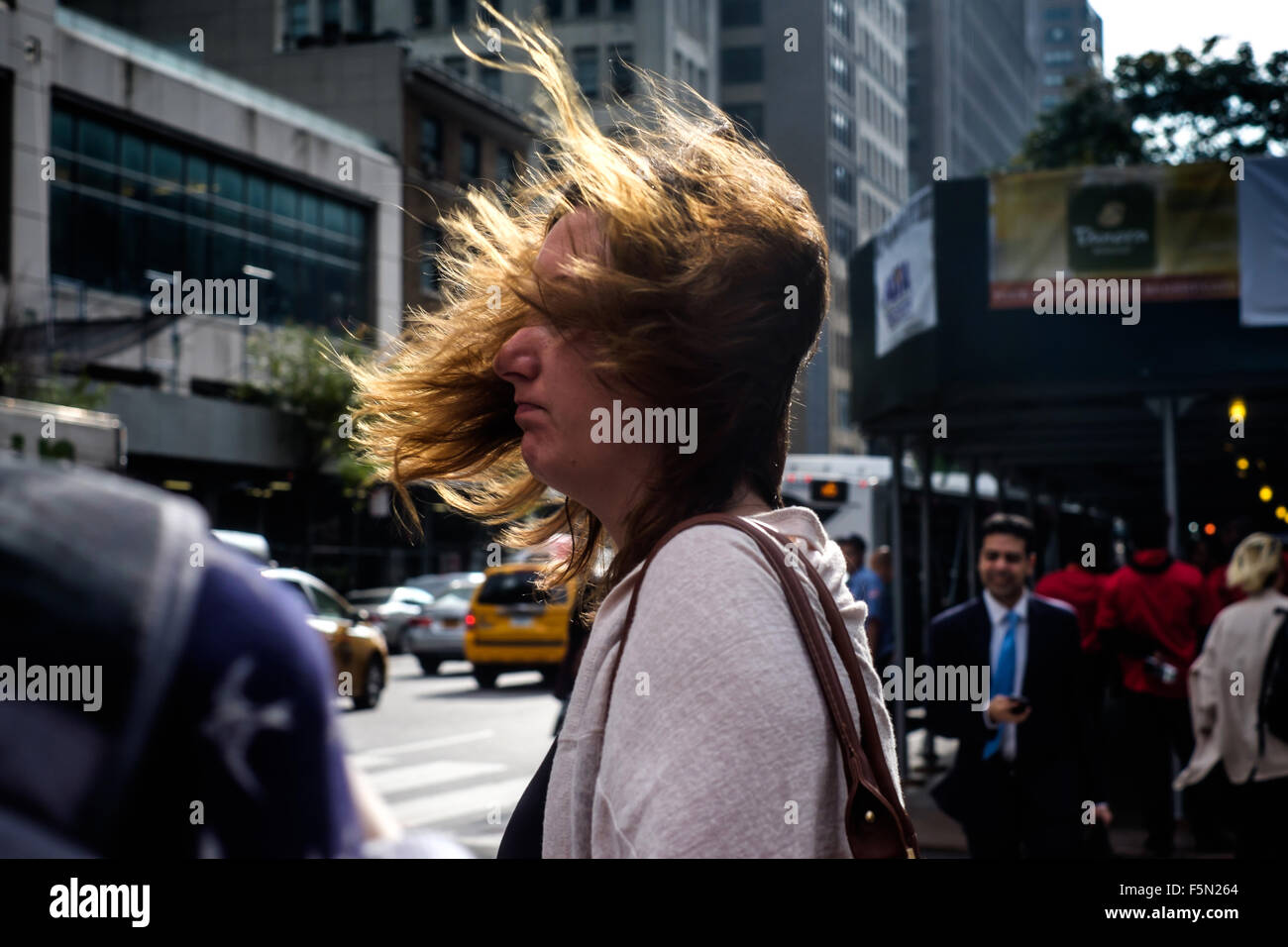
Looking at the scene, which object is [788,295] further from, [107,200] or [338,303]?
[338,303]

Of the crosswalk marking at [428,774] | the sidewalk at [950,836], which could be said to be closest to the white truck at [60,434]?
the crosswalk marking at [428,774]

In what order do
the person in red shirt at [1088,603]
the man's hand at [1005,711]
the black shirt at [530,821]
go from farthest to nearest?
the person in red shirt at [1088,603] → the man's hand at [1005,711] → the black shirt at [530,821]

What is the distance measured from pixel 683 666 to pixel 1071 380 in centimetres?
880

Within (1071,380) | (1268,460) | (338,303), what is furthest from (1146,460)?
(338,303)

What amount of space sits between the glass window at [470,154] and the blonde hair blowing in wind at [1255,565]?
41.1m

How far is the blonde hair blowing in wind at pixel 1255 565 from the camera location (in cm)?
693

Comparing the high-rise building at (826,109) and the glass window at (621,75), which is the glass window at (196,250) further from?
the high-rise building at (826,109)

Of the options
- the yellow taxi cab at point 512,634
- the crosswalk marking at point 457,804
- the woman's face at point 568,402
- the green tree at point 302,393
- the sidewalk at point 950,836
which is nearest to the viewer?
the woman's face at point 568,402

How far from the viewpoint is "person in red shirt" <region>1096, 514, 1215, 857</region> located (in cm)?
898

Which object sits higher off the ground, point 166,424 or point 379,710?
point 166,424

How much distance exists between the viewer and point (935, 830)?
9219 mm

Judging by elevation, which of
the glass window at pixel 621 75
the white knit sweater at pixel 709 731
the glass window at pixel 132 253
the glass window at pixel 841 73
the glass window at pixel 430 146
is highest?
the glass window at pixel 841 73

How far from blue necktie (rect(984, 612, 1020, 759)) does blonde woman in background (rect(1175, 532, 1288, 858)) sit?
147 cm

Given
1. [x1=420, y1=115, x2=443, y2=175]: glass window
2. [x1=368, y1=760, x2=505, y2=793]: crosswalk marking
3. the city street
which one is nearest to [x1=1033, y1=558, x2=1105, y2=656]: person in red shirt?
the city street
